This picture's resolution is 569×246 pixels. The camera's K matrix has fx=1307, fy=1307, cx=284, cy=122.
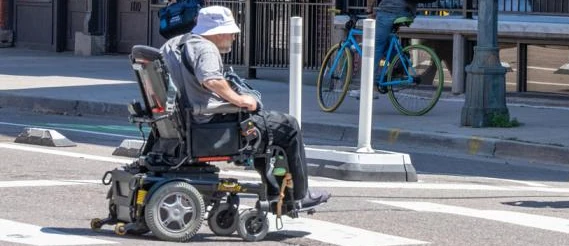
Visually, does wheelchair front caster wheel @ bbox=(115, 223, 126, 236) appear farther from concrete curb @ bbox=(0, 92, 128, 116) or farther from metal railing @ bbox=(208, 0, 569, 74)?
metal railing @ bbox=(208, 0, 569, 74)

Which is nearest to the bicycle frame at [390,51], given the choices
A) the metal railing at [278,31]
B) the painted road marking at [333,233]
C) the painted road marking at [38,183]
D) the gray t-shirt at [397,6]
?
the gray t-shirt at [397,6]

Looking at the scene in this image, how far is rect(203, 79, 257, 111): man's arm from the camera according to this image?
7.71 meters

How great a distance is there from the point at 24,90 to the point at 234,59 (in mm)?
3626

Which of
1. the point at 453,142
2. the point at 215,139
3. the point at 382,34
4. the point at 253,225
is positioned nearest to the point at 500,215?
the point at 253,225

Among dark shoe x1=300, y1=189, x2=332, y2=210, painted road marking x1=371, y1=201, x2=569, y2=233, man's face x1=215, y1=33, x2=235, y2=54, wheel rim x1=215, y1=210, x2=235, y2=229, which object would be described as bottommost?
painted road marking x1=371, y1=201, x2=569, y2=233

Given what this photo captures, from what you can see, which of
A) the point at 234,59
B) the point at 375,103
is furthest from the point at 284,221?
the point at 234,59

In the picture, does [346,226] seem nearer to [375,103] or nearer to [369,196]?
[369,196]

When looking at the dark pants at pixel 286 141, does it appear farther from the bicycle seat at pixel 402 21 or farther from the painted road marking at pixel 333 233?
the bicycle seat at pixel 402 21

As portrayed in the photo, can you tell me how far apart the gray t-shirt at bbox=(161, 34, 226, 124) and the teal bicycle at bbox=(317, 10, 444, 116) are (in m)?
7.01

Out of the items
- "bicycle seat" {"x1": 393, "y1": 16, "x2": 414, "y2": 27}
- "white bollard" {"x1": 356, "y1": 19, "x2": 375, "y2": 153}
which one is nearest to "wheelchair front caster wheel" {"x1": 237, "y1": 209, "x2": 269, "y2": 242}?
"white bollard" {"x1": 356, "y1": 19, "x2": 375, "y2": 153}

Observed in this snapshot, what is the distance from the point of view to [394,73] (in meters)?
14.9

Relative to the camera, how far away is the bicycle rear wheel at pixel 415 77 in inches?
582

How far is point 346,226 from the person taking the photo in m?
8.40

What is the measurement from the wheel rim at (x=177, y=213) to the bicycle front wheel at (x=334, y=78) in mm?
7457
